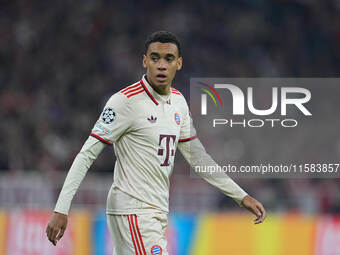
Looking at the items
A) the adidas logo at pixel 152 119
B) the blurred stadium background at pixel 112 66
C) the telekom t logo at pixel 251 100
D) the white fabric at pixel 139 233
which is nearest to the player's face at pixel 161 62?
the adidas logo at pixel 152 119

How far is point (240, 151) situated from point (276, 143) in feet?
1.90

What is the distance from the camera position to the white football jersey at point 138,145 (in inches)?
159

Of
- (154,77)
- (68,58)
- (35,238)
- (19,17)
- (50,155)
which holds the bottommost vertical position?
(35,238)

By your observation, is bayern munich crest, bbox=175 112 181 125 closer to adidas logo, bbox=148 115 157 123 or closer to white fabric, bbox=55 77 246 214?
white fabric, bbox=55 77 246 214

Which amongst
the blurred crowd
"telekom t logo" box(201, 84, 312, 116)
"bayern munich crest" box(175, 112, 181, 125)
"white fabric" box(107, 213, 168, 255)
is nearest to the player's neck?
"bayern munich crest" box(175, 112, 181, 125)

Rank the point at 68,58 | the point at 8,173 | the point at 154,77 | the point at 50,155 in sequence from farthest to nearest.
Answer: the point at 68,58 < the point at 50,155 < the point at 8,173 < the point at 154,77

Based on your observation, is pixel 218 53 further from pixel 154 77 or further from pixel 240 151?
pixel 154 77

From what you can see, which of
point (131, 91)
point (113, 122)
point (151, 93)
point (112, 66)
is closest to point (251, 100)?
point (151, 93)

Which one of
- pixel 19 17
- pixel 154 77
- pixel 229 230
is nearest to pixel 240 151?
pixel 229 230

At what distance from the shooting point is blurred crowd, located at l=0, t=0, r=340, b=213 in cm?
1234

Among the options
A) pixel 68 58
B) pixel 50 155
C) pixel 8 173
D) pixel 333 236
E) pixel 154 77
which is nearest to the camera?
pixel 154 77

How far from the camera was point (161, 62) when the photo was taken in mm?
4156

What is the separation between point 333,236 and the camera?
23.7ft

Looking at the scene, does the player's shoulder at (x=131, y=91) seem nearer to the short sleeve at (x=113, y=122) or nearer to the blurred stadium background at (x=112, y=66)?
the short sleeve at (x=113, y=122)
